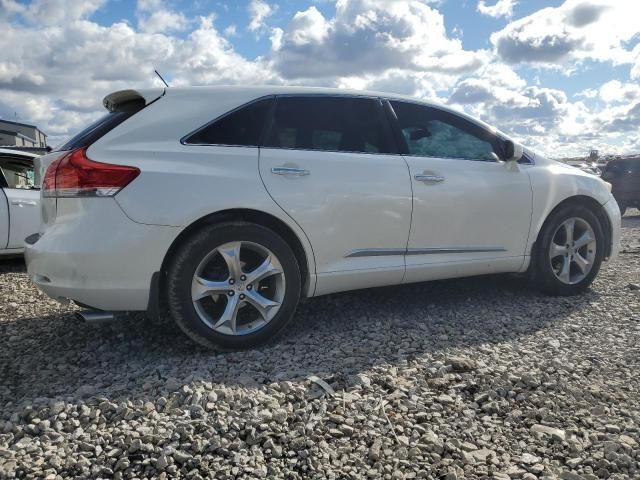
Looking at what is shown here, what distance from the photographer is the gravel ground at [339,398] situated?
2102mm

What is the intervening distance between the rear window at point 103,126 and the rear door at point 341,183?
843 millimetres

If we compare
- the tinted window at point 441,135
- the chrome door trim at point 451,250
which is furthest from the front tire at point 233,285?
the tinted window at point 441,135

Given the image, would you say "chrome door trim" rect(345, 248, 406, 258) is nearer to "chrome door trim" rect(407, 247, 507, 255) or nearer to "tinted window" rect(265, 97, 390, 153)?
"chrome door trim" rect(407, 247, 507, 255)

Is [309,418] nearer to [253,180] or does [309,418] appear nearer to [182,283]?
[182,283]

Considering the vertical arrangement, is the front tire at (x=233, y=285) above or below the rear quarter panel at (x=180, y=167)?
below

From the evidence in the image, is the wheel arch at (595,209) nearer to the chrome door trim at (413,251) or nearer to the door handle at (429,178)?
the chrome door trim at (413,251)

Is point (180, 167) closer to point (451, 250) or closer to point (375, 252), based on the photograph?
point (375, 252)

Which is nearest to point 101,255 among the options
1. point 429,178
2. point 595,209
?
point 429,178

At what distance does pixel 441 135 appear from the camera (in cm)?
404

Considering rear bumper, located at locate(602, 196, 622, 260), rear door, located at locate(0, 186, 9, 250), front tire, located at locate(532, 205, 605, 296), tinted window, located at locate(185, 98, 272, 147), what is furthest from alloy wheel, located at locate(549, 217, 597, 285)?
rear door, located at locate(0, 186, 9, 250)

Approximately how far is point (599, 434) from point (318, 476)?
129 centimetres

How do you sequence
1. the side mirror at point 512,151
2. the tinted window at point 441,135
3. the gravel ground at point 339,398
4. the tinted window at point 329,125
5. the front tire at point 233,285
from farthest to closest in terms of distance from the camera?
the side mirror at point 512,151, the tinted window at point 441,135, the tinted window at point 329,125, the front tire at point 233,285, the gravel ground at point 339,398

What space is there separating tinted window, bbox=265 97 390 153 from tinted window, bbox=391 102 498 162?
0.23 meters

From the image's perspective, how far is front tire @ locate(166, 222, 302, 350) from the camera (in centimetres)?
303
